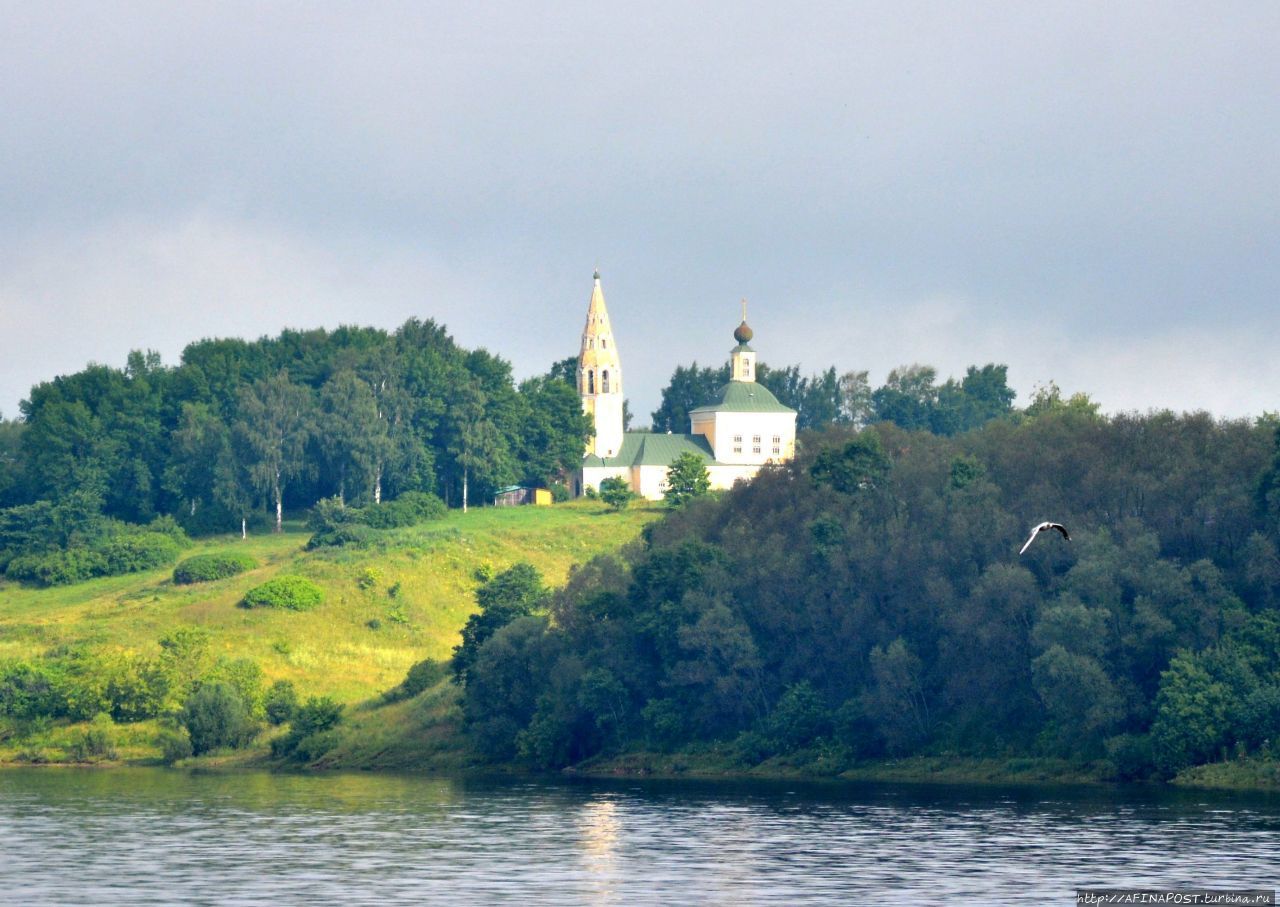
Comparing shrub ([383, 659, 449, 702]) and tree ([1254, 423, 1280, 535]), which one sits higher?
tree ([1254, 423, 1280, 535])

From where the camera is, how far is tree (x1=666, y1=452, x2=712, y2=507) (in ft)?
513

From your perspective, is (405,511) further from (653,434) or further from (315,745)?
(315,745)

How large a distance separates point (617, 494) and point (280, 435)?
2839cm

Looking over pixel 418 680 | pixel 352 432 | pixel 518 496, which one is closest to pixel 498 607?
pixel 418 680

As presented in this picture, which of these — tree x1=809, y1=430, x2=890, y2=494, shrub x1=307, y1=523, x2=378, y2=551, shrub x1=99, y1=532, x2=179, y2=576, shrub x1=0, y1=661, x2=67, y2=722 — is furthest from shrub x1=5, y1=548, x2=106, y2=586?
tree x1=809, y1=430, x2=890, y2=494

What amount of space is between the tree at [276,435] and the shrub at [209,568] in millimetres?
18388

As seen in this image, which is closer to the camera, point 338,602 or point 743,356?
point 338,602

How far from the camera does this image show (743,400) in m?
175

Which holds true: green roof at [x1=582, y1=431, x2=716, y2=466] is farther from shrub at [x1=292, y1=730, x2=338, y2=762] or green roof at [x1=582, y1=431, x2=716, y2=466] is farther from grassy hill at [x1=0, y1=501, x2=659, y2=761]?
shrub at [x1=292, y1=730, x2=338, y2=762]

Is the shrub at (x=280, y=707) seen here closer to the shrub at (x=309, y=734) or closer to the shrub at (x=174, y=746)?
the shrub at (x=309, y=734)

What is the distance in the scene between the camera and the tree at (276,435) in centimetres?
15712

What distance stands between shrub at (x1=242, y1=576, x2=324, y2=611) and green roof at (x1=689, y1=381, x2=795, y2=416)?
55044 mm

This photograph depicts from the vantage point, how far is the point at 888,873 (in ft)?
170

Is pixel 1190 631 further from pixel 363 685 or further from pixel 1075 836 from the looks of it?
pixel 363 685
